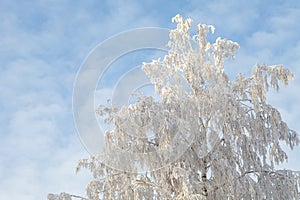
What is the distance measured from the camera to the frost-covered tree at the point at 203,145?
8.63 m

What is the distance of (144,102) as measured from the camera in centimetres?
892

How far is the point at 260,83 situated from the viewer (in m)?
9.46

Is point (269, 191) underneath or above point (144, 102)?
underneath

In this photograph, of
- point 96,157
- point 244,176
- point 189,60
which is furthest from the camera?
point 189,60

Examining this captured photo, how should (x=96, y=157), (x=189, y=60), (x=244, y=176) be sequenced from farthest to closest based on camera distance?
1. (x=189, y=60)
2. (x=96, y=157)
3. (x=244, y=176)

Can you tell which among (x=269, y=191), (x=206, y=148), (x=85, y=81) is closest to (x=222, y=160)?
(x=206, y=148)

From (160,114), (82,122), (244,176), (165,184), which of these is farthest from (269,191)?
(82,122)

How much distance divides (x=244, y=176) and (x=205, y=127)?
4.35ft

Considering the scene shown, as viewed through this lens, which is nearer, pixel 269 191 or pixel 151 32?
pixel 269 191

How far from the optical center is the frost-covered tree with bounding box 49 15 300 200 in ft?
28.3

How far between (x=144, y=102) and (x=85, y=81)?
60.7 inches

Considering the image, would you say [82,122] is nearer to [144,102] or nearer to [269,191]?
[144,102]

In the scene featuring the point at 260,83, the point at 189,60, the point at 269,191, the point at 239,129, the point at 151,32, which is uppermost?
the point at 151,32

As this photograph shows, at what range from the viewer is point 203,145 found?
9.11 meters
